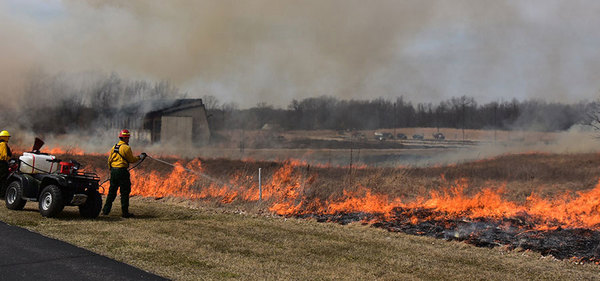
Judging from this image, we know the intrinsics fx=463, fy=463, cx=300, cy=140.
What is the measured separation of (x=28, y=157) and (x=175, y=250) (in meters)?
6.41

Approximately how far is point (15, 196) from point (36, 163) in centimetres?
92

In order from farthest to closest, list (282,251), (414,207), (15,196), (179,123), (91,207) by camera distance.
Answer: (179,123) → (414,207) → (15,196) → (91,207) → (282,251)

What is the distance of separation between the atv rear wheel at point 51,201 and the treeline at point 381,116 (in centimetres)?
2767

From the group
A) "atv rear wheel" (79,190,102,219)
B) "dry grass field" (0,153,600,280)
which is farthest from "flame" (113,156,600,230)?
"atv rear wheel" (79,190,102,219)

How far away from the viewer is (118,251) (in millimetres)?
6844

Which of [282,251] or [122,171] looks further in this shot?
[122,171]

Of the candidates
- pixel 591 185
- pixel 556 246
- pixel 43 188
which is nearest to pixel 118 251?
pixel 43 188

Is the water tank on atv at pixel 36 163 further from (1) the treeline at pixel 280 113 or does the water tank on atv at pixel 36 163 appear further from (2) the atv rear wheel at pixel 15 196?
(1) the treeline at pixel 280 113

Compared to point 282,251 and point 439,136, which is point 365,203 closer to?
point 282,251

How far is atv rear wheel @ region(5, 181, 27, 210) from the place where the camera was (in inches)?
420

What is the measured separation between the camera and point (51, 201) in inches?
388

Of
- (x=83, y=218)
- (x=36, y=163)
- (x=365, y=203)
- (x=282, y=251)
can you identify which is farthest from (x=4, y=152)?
(x=365, y=203)

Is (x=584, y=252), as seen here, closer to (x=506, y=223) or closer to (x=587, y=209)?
(x=506, y=223)

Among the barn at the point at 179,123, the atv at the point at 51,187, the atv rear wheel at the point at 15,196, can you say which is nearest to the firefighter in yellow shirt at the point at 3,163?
the atv at the point at 51,187
